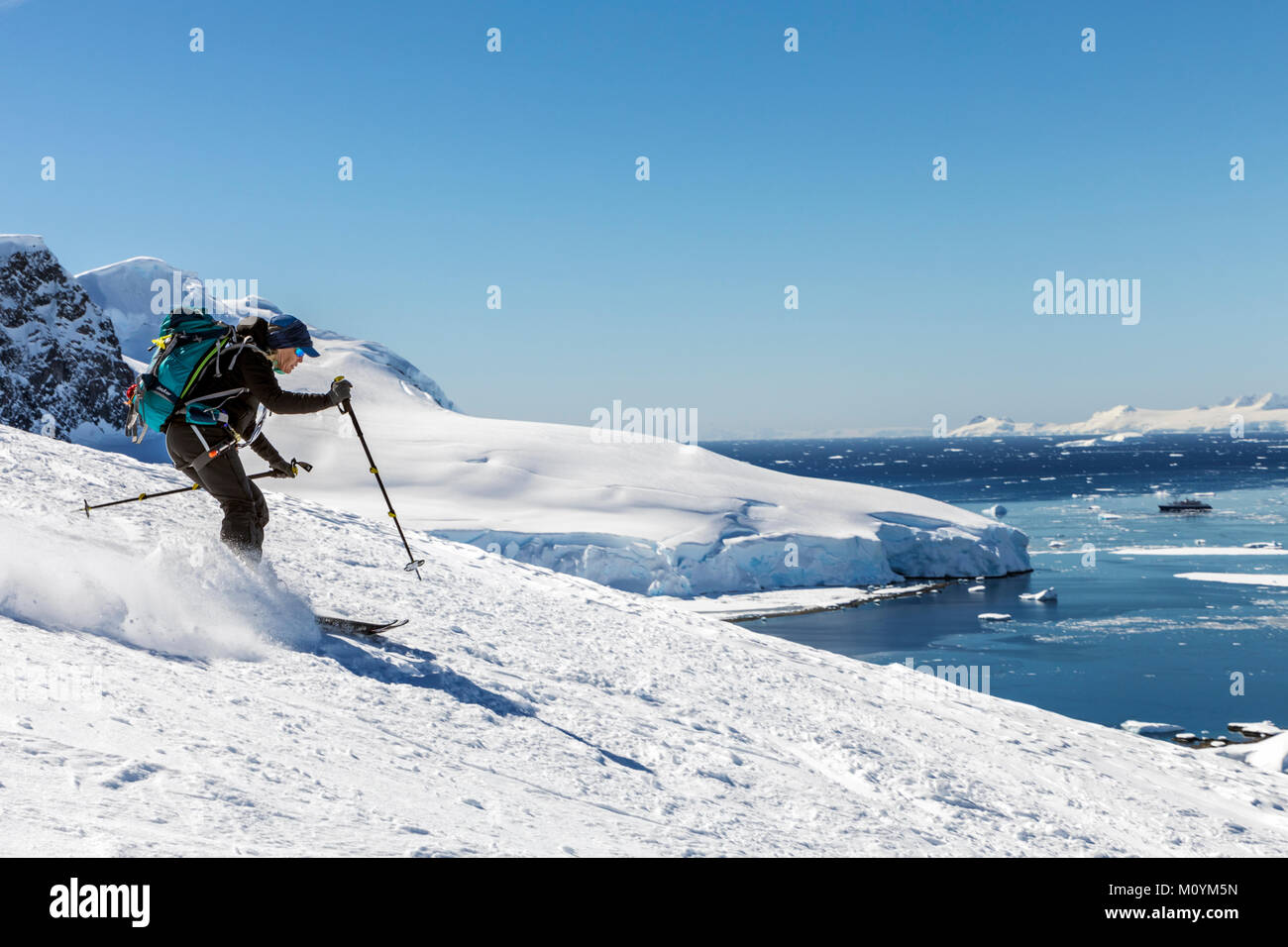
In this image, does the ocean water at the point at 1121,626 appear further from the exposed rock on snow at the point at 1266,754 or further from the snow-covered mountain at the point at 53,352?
the snow-covered mountain at the point at 53,352

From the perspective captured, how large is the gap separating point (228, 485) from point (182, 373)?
771 millimetres

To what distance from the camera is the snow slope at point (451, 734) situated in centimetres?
348

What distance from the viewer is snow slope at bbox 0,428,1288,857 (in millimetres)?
3482

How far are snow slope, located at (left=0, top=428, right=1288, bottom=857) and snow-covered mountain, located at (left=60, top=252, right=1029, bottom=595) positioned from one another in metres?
27.9

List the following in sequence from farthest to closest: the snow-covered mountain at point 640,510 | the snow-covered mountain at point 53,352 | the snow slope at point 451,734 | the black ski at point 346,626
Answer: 1. the snow-covered mountain at point 53,352
2. the snow-covered mountain at point 640,510
3. the black ski at point 346,626
4. the snow slope at point 451,734

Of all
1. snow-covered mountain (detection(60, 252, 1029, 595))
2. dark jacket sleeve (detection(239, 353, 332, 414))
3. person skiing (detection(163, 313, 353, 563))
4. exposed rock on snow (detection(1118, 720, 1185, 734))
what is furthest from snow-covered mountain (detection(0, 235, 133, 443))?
dark jacket sleeve (detection(239, 353, 332, 414))

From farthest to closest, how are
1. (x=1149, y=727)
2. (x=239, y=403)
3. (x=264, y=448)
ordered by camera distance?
(x=1149, y=727) < (x=264, y=448) < (x=239, y=403)

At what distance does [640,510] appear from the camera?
45719 millimetres

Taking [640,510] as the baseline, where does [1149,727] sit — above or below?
below

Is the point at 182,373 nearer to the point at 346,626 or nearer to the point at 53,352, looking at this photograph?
the point at 346,626

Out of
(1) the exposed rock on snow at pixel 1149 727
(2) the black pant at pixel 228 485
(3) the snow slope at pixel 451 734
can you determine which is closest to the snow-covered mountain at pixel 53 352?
(3) the snow slope at pixel 451 734

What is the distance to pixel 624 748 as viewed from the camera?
592cm

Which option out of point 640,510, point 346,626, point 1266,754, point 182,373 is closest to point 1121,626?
point 1266,754
